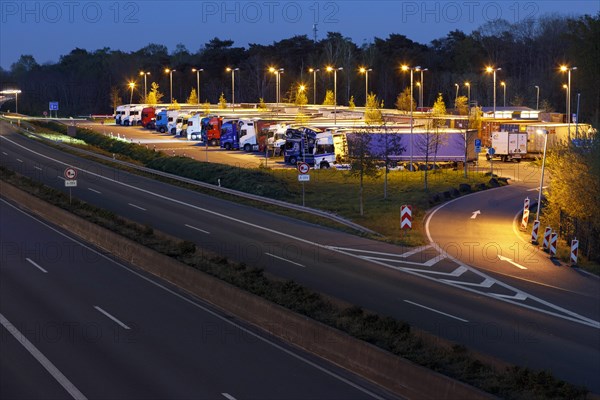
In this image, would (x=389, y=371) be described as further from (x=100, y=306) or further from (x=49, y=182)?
(x=49, y=182)

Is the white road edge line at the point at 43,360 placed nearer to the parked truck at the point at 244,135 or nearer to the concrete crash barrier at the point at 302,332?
the concrete crash barrier at the point at 302,332

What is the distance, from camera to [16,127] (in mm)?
95125

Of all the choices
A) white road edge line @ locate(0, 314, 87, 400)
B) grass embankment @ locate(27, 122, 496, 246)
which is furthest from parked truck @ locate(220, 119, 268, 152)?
white road edge line @ locate(0, 314, 87, 400)

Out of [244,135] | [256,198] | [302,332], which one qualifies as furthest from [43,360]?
[244,135]

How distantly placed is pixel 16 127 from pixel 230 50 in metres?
63.1

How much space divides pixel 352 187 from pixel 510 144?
2526cm

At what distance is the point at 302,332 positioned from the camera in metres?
18.1

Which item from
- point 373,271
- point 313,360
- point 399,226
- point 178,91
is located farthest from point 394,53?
point 313,360

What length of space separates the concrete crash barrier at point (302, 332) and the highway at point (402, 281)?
3.55 meters

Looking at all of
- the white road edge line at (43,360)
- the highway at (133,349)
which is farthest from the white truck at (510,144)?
the white road edge line at (43,360)

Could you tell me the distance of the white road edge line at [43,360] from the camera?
14742 millimetres

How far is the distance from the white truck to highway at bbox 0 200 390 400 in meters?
49.9

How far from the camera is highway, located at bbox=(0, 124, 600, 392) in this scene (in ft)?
65.0

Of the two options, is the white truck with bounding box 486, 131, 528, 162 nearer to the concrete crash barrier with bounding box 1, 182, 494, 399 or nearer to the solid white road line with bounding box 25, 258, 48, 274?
the concrete crash barrier with bounding box 1, 182, 494, 399
